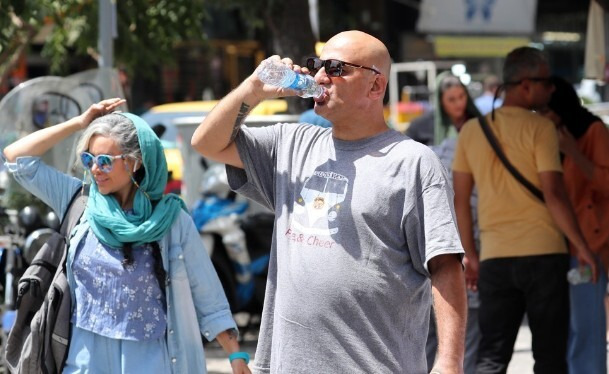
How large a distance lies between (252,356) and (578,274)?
148 inches

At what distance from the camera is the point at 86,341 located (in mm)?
3873

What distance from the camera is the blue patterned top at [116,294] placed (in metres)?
3.85

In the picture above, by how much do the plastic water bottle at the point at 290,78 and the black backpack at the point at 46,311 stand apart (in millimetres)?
1189

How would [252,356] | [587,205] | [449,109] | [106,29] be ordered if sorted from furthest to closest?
1. [252,356]
2. [449,109]
3. [106,29]
4. [587,205]

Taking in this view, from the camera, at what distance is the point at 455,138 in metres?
6.82

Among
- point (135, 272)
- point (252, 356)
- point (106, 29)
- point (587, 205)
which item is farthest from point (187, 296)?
point (252, 356)

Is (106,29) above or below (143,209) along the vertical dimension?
above

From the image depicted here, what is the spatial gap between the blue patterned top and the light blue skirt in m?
0.04

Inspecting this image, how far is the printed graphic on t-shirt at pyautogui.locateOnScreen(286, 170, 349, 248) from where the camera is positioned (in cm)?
319

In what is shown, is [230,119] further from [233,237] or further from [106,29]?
[233,237]

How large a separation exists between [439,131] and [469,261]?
8.69ft

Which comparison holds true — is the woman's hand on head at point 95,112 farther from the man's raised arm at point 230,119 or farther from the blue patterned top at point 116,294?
the man's raised arm at point 230,119

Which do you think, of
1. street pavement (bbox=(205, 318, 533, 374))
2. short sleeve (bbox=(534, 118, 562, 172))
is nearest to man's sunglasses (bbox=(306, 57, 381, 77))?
short sleeve (bbox=(534, 118, 562, 172))

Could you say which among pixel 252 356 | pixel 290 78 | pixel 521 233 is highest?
pixel 290 78
